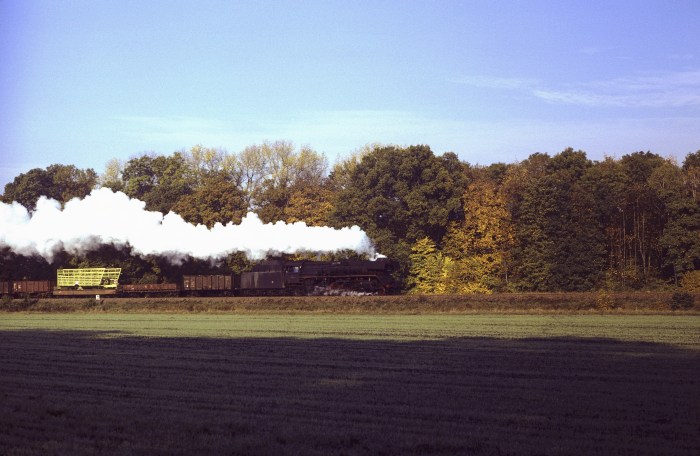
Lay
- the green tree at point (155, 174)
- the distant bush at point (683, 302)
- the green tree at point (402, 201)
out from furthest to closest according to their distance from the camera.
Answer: the green tree at point (155, 174) → the green tree at point (402, 201) → the distant bush at point (683, 302)

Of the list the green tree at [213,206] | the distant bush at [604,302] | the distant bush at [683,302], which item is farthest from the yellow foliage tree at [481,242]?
the distant bush at [683,302]

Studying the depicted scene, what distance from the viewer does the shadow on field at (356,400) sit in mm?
14953

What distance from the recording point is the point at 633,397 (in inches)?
751

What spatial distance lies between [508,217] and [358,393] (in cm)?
6213

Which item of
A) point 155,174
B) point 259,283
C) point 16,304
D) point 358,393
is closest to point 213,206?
point 259,283

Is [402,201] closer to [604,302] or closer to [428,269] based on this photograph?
[428,269]

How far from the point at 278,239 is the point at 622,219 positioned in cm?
3300

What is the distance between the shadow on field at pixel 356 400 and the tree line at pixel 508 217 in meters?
Result: 44.9

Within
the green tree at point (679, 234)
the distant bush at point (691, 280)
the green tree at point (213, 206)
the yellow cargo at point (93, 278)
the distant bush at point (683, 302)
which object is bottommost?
the distant bush at point (683, 302)

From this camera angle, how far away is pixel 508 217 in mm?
80375

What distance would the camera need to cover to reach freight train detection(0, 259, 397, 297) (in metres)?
68.9

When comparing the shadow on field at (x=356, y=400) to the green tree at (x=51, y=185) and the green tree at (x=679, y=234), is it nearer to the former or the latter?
the green tree at (x=679, y=234)

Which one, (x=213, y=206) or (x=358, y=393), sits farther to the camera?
(x=213, y=206)

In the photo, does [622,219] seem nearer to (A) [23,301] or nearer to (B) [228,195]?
(B) [228,195]
